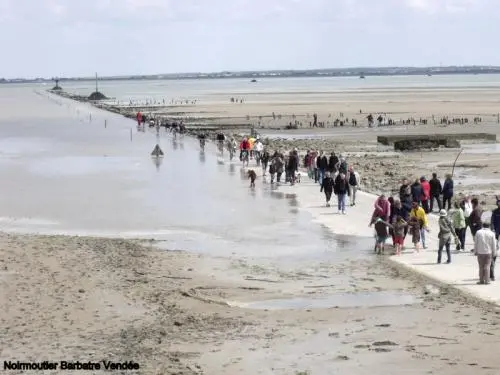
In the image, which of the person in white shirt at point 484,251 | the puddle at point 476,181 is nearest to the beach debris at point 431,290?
the person in white shirt at point 484,251

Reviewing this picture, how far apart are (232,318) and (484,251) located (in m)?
4.39

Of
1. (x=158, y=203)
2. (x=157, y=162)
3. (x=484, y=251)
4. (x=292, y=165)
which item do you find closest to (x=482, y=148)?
(x=157, y=162)

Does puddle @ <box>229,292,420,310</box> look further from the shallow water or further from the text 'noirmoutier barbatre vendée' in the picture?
the shallow water

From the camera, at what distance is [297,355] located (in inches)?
461

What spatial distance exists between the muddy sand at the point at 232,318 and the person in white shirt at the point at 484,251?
2.55ft

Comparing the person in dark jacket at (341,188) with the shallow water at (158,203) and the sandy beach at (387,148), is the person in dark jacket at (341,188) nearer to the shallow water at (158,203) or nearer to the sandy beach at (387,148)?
the shallow water at (158,203)

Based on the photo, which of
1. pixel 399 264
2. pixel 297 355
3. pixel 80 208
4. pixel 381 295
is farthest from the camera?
pixel 80 208

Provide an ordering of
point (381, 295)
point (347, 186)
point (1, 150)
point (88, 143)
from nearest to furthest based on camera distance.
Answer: point (381, 295) < point (347, 186) < point (1, 150) < point (88, 143)

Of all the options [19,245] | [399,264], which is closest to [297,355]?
[399,264]

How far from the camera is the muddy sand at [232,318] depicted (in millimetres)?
11492

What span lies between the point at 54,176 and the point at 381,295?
23.0m

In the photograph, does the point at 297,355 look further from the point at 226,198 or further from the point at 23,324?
the point at 226,198

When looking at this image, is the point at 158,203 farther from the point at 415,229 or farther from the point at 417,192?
the point at 415,229

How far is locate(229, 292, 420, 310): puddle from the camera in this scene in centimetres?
1438
